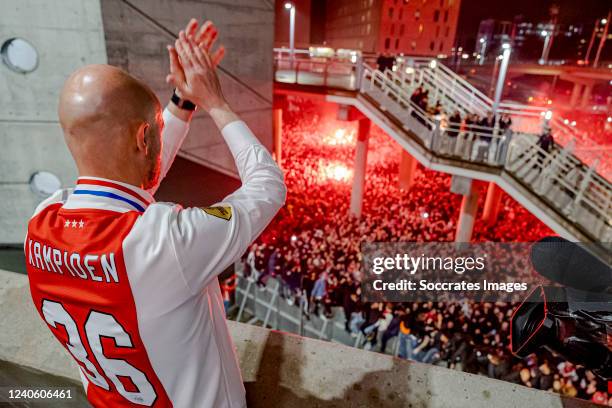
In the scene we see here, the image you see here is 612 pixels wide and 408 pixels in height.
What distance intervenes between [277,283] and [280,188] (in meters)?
7.93

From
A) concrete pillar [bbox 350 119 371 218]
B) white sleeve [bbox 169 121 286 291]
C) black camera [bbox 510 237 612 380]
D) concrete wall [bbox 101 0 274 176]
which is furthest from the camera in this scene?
concrete pillar [bbox 350 119 371 218]

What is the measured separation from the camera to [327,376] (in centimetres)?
200

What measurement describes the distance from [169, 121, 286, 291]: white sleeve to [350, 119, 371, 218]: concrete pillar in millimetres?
13396

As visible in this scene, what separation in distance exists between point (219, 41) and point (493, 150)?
7529 millimetres

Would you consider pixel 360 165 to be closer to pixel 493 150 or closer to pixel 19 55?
pixel 493 150

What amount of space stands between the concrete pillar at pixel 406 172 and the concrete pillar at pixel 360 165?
3.87 m

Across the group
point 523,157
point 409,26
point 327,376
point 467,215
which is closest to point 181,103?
point 327,376

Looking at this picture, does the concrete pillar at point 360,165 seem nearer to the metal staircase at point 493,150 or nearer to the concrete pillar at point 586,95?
the metal staircase at point 493,150

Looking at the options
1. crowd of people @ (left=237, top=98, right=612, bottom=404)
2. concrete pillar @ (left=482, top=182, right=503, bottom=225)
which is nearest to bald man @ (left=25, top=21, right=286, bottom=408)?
crowd of people @ (left=237, top=98, right=612, bottom=404)

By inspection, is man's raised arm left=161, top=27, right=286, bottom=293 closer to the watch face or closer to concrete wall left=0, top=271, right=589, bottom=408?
concrete wall left=0, top=271, right=589, bottom=408

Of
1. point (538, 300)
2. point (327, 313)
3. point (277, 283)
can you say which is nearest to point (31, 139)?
point (277, 283)

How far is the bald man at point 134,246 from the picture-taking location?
112cm

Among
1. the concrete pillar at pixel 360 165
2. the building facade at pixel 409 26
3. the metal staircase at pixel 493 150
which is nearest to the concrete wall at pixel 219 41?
the metal staircase at pixel 493 150

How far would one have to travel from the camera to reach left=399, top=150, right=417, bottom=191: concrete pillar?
17.8 metres
